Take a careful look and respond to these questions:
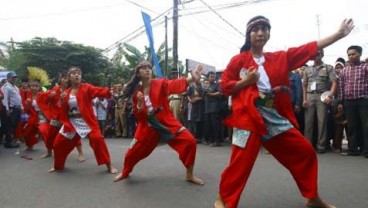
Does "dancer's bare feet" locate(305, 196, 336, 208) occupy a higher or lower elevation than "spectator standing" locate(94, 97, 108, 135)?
lower

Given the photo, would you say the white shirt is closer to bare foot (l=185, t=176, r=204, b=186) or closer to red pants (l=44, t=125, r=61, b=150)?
bare foot (l=185, t=176, r=204, b=186)

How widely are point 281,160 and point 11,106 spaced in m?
8.03

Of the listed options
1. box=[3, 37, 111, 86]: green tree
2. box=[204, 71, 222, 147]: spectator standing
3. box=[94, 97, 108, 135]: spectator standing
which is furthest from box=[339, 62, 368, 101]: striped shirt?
box=[3, 37, 111, 86]: green tree

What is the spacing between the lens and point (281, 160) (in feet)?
12.4

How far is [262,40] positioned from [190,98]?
6.22 metres

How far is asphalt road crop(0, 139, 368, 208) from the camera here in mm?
4254

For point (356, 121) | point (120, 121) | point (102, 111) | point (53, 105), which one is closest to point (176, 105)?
point (120, 121)

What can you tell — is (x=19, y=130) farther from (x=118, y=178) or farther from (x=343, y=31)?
Result: (x=343, y=31)

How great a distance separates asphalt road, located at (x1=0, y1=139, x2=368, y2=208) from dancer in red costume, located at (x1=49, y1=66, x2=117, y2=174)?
30cm

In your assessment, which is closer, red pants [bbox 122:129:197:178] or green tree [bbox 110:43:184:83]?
red pants [bbox 122:129:197:178]

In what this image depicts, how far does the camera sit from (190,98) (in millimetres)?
9906

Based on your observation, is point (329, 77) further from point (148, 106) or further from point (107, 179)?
point (107, 179)

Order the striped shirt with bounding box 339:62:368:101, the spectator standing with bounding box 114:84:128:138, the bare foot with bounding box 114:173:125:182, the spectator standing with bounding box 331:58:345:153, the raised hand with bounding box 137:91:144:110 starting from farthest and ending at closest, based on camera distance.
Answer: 1. the spectator standing with bounding box 114:84:128:138
2. the spectator standing with bounding box 331:58:345:153
3. the striped shirt with bounding box 339:62:368:101
4. the bare foot with bounding box 114:173:125:182
5. the raised hand with bounding box 137:91:144:110

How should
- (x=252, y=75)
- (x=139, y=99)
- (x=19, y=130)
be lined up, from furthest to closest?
(x=19, y=130), (x=139, y=99), (x=252, y=75)
